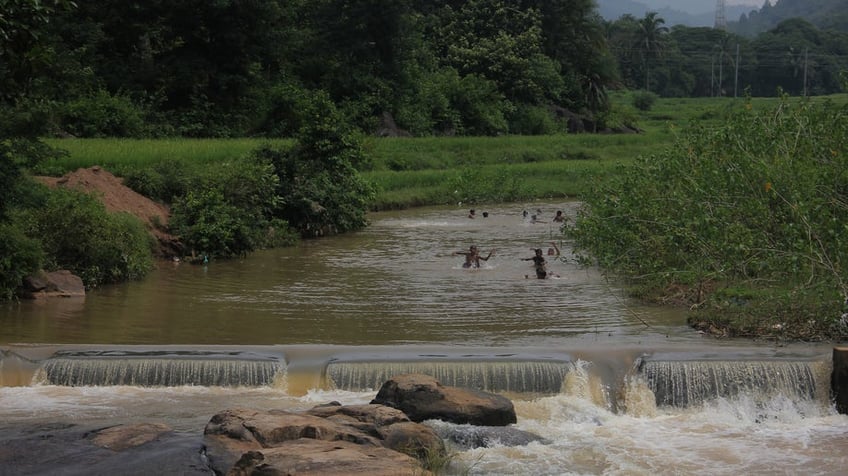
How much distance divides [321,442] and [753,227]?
7941mm

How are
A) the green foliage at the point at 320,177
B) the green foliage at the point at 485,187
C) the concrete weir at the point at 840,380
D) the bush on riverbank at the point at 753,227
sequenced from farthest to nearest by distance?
1. the green foliage at the point at 485,187
2. the green foliage at the point at 320,177
3. the bush on riverbank at the point at 753,227
4. the concrete weir at the point at 840,380

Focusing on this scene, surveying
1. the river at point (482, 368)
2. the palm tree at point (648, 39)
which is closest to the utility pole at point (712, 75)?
the palm tree at point (648, 39)

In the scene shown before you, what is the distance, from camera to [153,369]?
12.3 m

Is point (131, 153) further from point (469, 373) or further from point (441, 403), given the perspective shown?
point (441, 403)

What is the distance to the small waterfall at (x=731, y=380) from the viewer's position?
39.8 feet

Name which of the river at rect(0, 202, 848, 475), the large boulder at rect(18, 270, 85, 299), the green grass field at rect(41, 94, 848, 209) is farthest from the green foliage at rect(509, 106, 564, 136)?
the large boulder at rect(18, 270, 85, 299)

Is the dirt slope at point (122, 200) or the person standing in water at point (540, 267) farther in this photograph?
the dirt slope at point (122, 200)

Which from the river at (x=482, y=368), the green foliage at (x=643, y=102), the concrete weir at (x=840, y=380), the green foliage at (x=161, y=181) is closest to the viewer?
the river at (x=482, y=368)

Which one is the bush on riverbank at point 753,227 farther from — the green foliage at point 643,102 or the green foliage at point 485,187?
the green foliage at point 643,102

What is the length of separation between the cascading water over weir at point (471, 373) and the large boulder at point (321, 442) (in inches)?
74.9

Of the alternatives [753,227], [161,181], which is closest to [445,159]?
[161,181]

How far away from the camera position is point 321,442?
920 cm

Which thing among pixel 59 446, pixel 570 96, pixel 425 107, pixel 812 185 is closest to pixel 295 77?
pixel 425 107

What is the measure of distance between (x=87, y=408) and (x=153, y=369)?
41.9 inches
